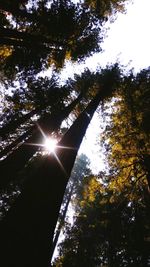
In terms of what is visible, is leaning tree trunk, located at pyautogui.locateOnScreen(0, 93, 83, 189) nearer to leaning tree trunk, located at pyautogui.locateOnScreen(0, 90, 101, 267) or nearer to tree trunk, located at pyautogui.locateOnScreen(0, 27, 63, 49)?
tree trunk, located at pyautogui.locateOnScreen(0, 27, 63, 49)

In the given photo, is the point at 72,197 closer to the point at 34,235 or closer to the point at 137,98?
the point at 137,98

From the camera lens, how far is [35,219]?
13.0 ft

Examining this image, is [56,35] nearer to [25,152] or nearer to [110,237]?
[25,152]

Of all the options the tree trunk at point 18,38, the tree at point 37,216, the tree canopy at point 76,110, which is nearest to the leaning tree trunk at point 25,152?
the tree canopy at point 76,110

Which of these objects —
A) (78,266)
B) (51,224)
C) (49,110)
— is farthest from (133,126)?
(78,266)

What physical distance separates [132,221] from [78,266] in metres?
6.87

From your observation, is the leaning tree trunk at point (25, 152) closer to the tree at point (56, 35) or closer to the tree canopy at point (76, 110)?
the tree canopy at point (76, 110)

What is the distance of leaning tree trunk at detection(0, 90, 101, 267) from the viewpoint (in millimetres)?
3330

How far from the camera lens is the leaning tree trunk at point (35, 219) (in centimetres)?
333

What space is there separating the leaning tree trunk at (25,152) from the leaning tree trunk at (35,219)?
5724mm

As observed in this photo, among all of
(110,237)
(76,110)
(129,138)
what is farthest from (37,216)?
(110,237)

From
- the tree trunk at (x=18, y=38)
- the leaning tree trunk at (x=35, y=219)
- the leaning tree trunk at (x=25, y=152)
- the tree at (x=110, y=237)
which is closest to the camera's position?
the leaning tree trunk at (x=35, y=219)

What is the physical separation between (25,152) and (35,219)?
895cm

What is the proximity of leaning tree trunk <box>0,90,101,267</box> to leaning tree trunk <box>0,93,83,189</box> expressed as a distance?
5.72 m
